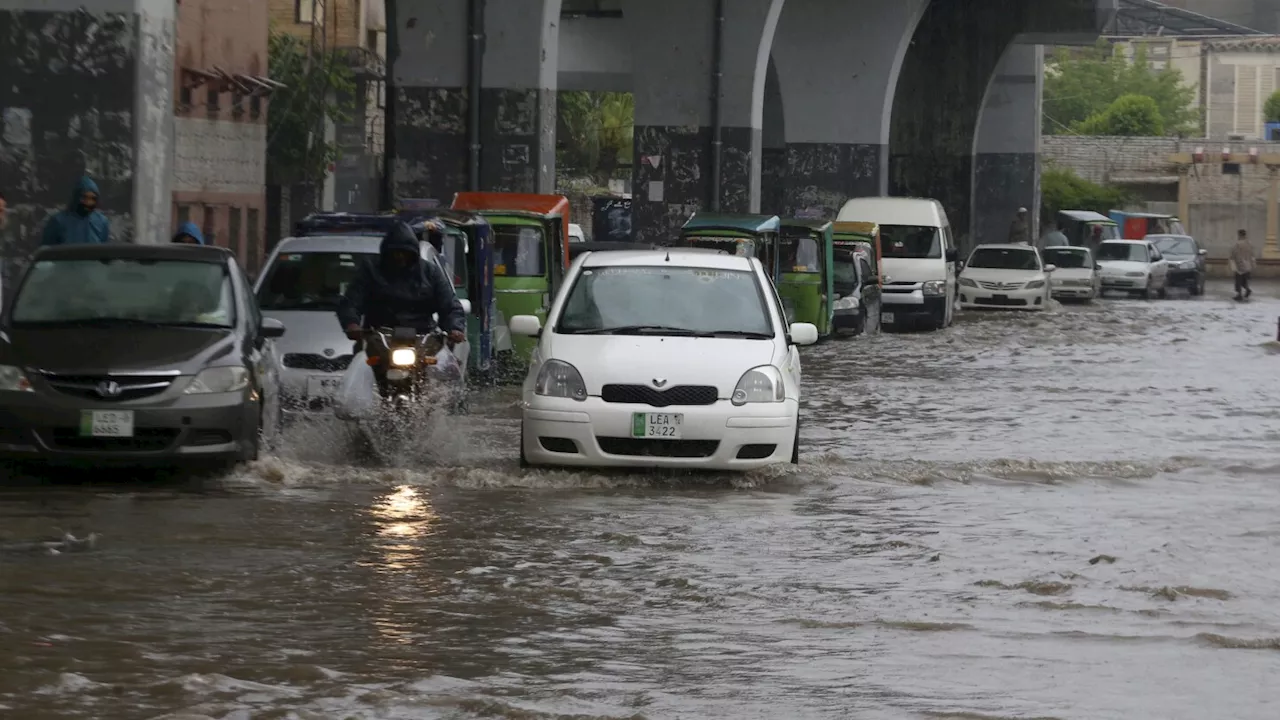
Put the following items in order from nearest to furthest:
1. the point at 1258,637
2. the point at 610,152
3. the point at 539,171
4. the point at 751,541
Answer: the point at 1258,637
the point at 751,541
the point at 539,171
the point at 610,152

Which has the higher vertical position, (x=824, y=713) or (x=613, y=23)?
(x=613, y=23)

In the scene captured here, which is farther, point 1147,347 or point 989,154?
point 989,154

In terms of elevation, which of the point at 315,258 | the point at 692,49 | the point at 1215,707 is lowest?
the point at 1215,707

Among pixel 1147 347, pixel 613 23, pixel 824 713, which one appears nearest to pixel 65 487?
pixel 824 713

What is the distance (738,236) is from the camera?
30328mm

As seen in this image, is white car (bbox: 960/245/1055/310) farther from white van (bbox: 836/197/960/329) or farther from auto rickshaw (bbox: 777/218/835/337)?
auto rickshaw (bbox: 777/218/835/337)

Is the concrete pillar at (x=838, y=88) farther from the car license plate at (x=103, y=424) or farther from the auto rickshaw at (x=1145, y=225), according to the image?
the car license plate at (x=103, y=424)

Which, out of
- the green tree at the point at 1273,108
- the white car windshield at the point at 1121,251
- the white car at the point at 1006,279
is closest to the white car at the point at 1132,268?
the white car windshield at the point at 1121,251

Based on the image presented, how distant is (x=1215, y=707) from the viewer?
24.7 ft

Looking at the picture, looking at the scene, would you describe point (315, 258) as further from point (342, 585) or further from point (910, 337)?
point (910, 337)

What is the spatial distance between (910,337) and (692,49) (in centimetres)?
600

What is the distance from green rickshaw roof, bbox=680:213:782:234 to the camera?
3058 centimetres

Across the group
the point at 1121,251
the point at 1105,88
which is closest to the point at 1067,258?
the point at 1121,251

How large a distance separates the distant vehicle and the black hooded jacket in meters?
48.4
